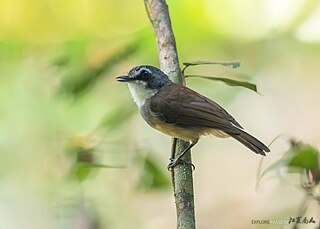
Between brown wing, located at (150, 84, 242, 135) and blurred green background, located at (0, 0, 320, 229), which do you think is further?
blurred green background, located at (0, 0, 320, 229)

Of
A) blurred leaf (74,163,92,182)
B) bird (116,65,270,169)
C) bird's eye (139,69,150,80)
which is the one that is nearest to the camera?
blurred leaf (74,163,92,182)

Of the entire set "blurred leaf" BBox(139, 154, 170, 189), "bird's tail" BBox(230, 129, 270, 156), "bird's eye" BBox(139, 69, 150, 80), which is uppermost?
"bird's eye" BBox(139, 69, 150, 80)

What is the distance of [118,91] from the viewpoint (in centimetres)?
372

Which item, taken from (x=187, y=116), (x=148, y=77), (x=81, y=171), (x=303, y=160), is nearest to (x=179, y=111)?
(x=187, y=116)

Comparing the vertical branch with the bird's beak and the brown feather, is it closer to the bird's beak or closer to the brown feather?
the brown feather

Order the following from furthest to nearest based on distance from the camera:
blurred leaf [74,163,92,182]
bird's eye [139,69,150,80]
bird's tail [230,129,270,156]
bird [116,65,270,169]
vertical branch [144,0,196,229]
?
1. bird's eye [139,69,150,80]
2. bird [116,65,270,169]
3. bird's tail [230,129,270,156]
4. blurred leaf [74,163,92,182]
5. vertical branch [144,0,196,229]

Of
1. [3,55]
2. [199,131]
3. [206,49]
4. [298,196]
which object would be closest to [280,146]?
[298,196]

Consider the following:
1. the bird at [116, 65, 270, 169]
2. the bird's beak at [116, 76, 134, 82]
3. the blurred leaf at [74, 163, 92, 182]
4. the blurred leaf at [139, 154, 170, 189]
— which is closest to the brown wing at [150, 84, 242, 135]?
the bird at [116, 65, 270, 169]

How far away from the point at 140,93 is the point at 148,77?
0.12m

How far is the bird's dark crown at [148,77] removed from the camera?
7.70 ft

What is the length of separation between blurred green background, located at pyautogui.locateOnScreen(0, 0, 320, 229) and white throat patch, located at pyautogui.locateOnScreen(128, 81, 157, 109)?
0.12ft

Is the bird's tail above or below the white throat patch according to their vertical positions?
below

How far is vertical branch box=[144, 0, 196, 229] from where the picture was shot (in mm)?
1863

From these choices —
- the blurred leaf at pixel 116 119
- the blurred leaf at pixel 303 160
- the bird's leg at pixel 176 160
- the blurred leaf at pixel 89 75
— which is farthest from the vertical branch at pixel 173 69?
the blurred leaf at pixel 303 160
